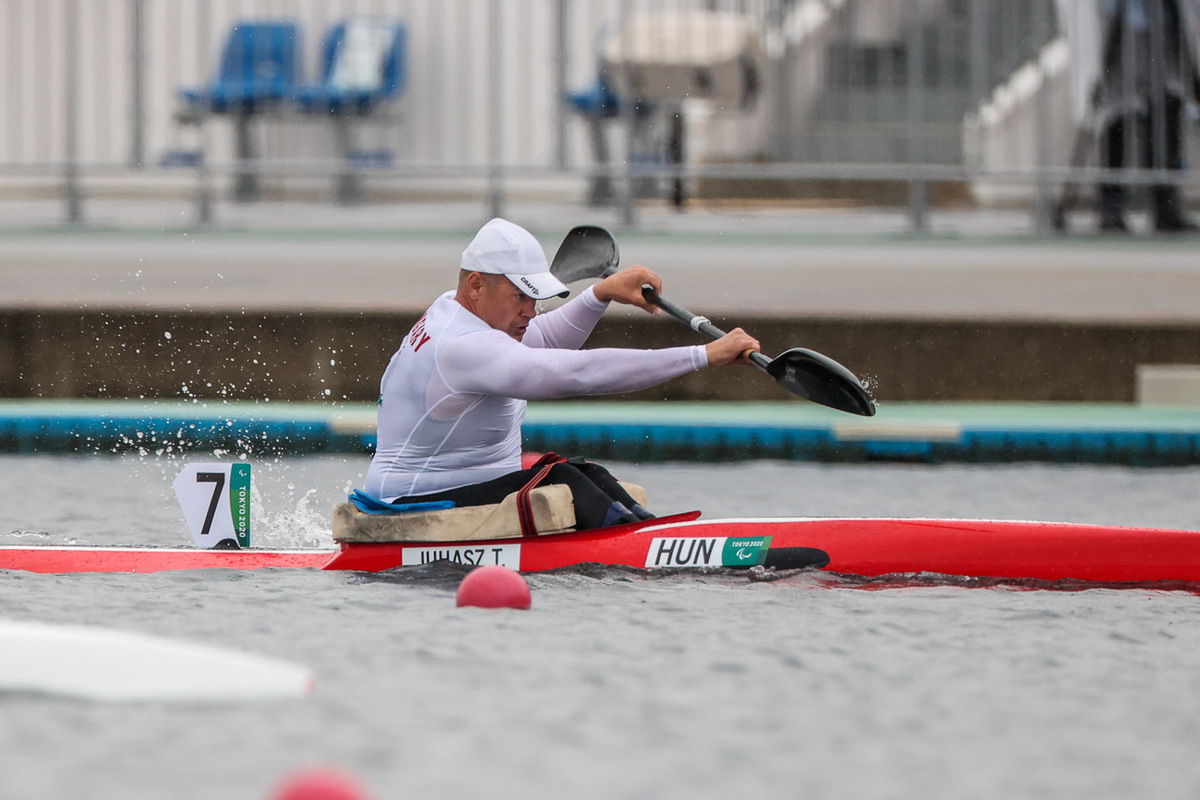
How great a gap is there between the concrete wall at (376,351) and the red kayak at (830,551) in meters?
3.94

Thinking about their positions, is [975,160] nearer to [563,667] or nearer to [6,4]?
[6,4]

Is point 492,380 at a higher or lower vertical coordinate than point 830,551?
higher

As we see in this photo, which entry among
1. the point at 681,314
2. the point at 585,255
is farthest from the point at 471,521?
the point at 585,255

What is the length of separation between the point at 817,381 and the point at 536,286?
889 mm

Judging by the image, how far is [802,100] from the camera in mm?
10195

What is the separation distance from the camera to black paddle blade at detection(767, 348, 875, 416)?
4832 mm

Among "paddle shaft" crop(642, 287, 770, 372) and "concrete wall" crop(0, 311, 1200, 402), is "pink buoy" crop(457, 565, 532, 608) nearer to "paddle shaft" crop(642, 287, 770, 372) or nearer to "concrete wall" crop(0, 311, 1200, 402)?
"paddle shaft" crop(642, 287, 770, 372)

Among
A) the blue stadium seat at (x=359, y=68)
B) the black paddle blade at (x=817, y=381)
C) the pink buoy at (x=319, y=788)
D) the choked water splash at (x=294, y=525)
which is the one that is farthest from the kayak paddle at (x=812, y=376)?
the blue stadium seat at (x=359, y=68)

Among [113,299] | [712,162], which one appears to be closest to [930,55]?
[712,162]

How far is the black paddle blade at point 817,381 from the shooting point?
4832mm

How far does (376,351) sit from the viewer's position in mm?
8930

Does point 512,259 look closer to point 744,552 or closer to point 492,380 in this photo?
point 492,380

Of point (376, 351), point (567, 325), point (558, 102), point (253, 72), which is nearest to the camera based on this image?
point (567, 325)

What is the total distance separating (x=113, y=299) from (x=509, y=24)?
3.09 metres
